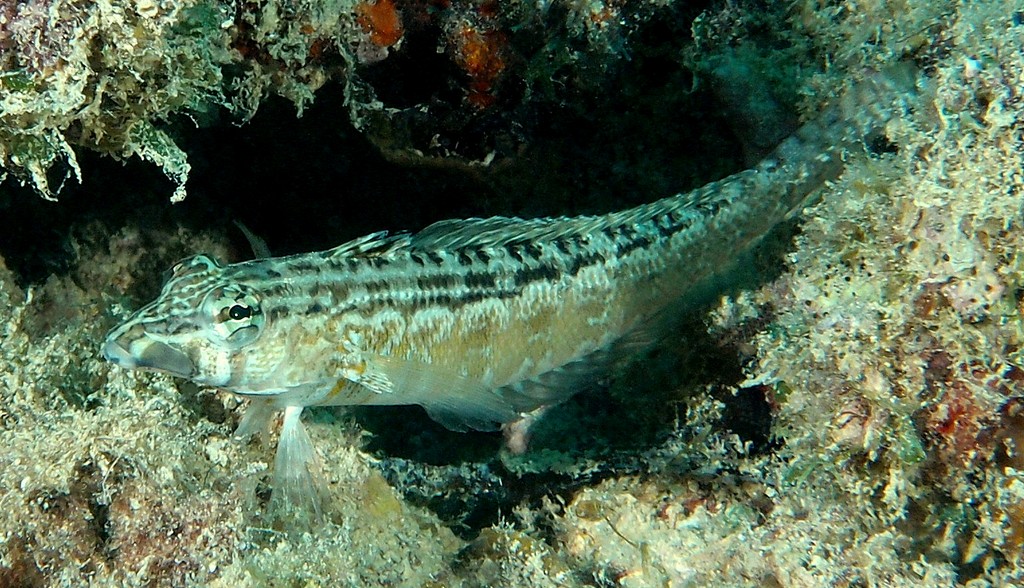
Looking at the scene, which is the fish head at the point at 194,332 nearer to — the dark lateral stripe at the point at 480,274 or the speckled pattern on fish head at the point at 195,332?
the speckled pattern on fish head at the point at 195,332

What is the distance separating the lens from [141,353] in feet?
9.02

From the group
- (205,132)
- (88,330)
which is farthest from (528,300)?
(205,132)

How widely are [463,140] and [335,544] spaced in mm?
2508

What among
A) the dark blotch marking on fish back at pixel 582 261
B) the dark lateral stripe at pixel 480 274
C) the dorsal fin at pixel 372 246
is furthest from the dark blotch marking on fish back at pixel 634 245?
the dorsal fin at pixel 372 246

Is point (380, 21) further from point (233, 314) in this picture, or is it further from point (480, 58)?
point (233, 314)

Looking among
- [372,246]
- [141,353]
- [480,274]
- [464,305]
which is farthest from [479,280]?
[141,353]

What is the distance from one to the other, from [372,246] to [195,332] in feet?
3.11

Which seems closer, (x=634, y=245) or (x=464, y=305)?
(x=464, y=305)

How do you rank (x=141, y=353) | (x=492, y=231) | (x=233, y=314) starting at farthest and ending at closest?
(x=492, y=231)
(x=233, y=314)
(x=141, y=353)

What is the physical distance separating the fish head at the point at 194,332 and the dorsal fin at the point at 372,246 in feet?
1.69

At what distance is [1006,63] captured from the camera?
2.61m

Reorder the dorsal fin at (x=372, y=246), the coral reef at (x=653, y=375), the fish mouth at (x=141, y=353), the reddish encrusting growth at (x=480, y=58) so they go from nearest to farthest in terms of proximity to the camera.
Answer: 1. the coral reef at (x=653, y=375)
2. the fish mouth at (x=141, y=353)
3. the dorsal fin at (x=372, y=246)
4. the reddish encrusting growth at (x=480, y=58)

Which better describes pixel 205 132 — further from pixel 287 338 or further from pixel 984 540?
pixel 984 540

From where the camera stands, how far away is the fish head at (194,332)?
277 cm
